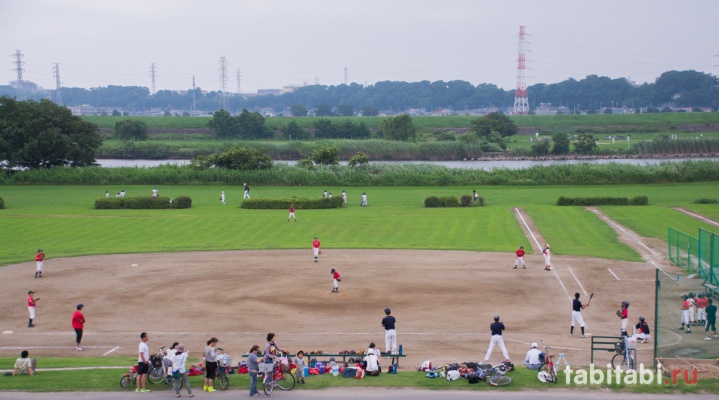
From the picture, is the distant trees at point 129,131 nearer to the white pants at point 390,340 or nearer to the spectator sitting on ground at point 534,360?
the white pants at point 390,340

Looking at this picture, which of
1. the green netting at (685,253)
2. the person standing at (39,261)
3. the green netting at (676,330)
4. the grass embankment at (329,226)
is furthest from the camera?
the grass embankment at (329,226)

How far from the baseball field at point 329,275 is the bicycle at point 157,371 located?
4.00 metres

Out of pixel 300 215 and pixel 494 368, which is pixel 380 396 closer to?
pixel 494 368

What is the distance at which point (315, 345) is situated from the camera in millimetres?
27250

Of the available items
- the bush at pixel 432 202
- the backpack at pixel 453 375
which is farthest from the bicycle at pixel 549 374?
the bush at pixel 432 202

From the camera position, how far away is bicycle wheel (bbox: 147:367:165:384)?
2262 cm

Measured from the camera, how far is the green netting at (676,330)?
81.3 feet

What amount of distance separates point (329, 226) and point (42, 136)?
161 feet

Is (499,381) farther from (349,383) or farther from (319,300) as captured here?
(319,300)

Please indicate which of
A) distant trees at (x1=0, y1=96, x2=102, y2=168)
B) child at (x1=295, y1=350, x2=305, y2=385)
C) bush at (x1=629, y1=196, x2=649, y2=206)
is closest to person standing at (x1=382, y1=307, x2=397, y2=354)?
child at (x1=295, y1=350, x2=305, y2=385)

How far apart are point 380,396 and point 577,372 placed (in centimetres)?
616

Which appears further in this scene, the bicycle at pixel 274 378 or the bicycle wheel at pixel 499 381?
the bicycle wheel at pixel 499 381

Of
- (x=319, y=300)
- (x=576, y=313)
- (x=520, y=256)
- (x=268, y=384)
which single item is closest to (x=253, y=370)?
(x=268, y=384)

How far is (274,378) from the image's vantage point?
22.2 m
